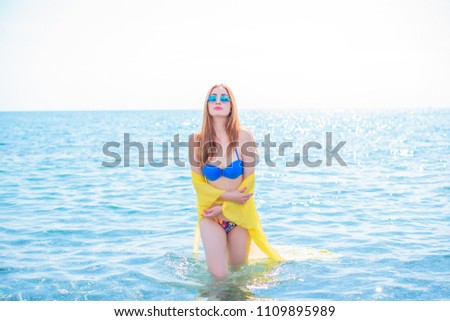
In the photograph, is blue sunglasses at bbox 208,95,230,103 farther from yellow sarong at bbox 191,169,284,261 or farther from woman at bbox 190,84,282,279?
yellow sarong at bbox 191,169,284,261

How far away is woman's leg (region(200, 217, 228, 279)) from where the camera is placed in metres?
6.60

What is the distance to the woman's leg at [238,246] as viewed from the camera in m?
6.83

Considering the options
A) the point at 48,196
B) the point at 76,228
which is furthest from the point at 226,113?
the point at 48,196

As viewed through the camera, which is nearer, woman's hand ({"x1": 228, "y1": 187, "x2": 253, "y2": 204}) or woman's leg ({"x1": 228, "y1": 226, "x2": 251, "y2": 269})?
woman's hand ({"x1": 228, "y1": 187, "x2": 253, "y2": 204})

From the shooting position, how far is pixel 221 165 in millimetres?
6727

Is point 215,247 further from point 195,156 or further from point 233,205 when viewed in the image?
point 195,156

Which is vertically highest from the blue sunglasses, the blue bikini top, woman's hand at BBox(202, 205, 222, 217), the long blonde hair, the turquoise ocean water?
the blue sunglasses

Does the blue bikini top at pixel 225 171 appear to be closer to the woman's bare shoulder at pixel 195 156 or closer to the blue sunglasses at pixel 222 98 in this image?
the woman's bare shoulder at pixel 195 156

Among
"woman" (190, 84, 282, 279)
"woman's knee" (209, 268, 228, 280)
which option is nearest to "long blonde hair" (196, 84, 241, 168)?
"woman" (190, 84, 282, 279)

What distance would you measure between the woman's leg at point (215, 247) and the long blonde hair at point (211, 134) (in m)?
0.85

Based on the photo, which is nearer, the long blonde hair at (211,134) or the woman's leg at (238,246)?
the long blonde hair at (211,134)

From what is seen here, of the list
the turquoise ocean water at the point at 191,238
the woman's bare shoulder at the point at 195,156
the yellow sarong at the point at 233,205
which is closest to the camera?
the turquoise ocean water at the point at 191,238

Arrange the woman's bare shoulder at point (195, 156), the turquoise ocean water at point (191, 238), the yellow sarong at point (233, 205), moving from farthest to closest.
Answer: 1. the woman's bare shoulder at point (195, 156)
2. the yellow sarong at point (233, 205)
3. the turquoise ocean water at point (191, 238)

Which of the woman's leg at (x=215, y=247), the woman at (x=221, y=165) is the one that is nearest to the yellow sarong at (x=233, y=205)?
the woman at (x=221, y=165)
